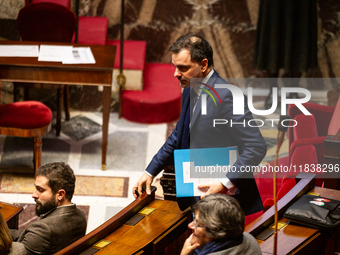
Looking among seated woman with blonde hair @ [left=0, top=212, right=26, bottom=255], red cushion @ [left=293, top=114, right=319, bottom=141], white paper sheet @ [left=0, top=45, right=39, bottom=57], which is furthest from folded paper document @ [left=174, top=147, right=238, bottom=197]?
white paper sheet @ [left=0, top=45, right=39, bottom=57]

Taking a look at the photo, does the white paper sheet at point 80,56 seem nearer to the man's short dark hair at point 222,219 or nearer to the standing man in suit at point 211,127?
the standing man in suit at point 211,127

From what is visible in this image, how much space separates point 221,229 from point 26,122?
2.59 metres

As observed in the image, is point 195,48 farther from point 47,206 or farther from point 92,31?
point 92,31

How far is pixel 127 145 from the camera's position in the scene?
194 inches

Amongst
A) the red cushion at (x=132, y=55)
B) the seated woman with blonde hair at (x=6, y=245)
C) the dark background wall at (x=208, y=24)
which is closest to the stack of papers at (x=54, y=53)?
the red cushion at (x=132, y=55)

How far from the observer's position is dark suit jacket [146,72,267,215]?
7.13 ft

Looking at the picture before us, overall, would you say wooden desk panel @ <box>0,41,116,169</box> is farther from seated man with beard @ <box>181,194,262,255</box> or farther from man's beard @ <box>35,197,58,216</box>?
seated man with beard @ <box>181,194,262,255</box>

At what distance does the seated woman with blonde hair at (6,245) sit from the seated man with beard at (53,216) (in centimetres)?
3

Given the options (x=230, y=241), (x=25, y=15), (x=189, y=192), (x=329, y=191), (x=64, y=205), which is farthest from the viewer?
(x=25, y=15)

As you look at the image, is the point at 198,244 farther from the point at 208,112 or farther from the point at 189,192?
the point at 208,112

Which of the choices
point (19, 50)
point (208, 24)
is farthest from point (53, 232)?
point (208, 24)

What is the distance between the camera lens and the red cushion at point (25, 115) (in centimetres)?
398

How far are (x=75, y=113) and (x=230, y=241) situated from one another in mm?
4072

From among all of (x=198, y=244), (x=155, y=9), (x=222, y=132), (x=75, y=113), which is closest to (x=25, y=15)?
(x=75, y=113)
